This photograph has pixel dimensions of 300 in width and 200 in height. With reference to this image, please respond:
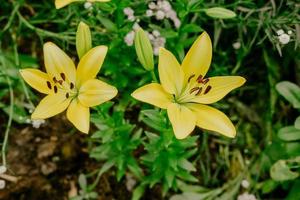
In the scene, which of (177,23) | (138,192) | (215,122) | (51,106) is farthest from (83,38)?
(138,192)

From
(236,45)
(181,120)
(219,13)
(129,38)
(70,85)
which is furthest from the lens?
(236,45)

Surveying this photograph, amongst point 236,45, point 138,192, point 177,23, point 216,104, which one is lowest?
point 138,192

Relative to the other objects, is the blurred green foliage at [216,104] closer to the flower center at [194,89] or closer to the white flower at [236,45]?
the white flower at [236,45]

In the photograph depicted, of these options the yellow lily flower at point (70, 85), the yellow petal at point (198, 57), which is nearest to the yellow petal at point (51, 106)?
the yellow lily flower at point (70, 85)

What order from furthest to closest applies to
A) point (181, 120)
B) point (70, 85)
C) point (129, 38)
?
1. point (129, 38)
2. point (70, 85)
3. point (181, 120)

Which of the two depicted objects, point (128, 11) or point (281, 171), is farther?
point (281, 171)

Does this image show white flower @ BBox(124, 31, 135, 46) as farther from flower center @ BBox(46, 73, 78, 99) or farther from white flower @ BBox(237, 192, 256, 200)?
white flower @ BBox(237, 192, 256, 200)

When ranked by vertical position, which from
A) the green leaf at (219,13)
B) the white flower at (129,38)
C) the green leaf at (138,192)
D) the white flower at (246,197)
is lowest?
the green leaf at (138,192)

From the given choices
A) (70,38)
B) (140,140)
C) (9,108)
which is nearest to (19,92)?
(9,108)

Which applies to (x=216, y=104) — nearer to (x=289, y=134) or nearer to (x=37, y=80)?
(x=289, y=134)
